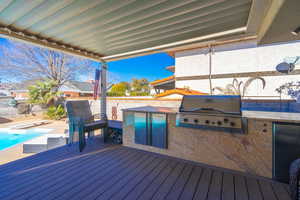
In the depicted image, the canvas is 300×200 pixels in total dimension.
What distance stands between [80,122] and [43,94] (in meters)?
8.32

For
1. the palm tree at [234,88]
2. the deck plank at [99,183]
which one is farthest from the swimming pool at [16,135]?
the palm tree at [234,88]

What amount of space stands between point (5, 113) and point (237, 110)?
43.6 feet

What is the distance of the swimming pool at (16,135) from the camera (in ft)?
19.3

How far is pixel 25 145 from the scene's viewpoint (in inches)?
157

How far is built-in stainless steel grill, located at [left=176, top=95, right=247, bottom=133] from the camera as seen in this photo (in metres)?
1.80

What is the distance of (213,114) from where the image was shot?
1896mm

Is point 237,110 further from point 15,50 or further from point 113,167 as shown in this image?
point 15,50

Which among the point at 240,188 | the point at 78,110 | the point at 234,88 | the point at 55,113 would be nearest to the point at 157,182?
the point at 240,188

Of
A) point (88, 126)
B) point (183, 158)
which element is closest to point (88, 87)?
point (88, 126)

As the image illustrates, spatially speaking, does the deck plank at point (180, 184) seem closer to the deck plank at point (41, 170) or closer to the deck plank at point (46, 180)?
the deck plank at point (46, 180)

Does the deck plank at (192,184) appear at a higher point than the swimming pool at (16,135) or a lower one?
higher

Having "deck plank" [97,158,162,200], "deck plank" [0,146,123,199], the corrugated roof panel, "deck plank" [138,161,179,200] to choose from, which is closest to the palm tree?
the corrugated roof panel

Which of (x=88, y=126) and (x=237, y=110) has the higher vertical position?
(x=237, y=110)

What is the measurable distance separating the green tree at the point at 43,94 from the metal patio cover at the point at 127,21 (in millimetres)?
7720
